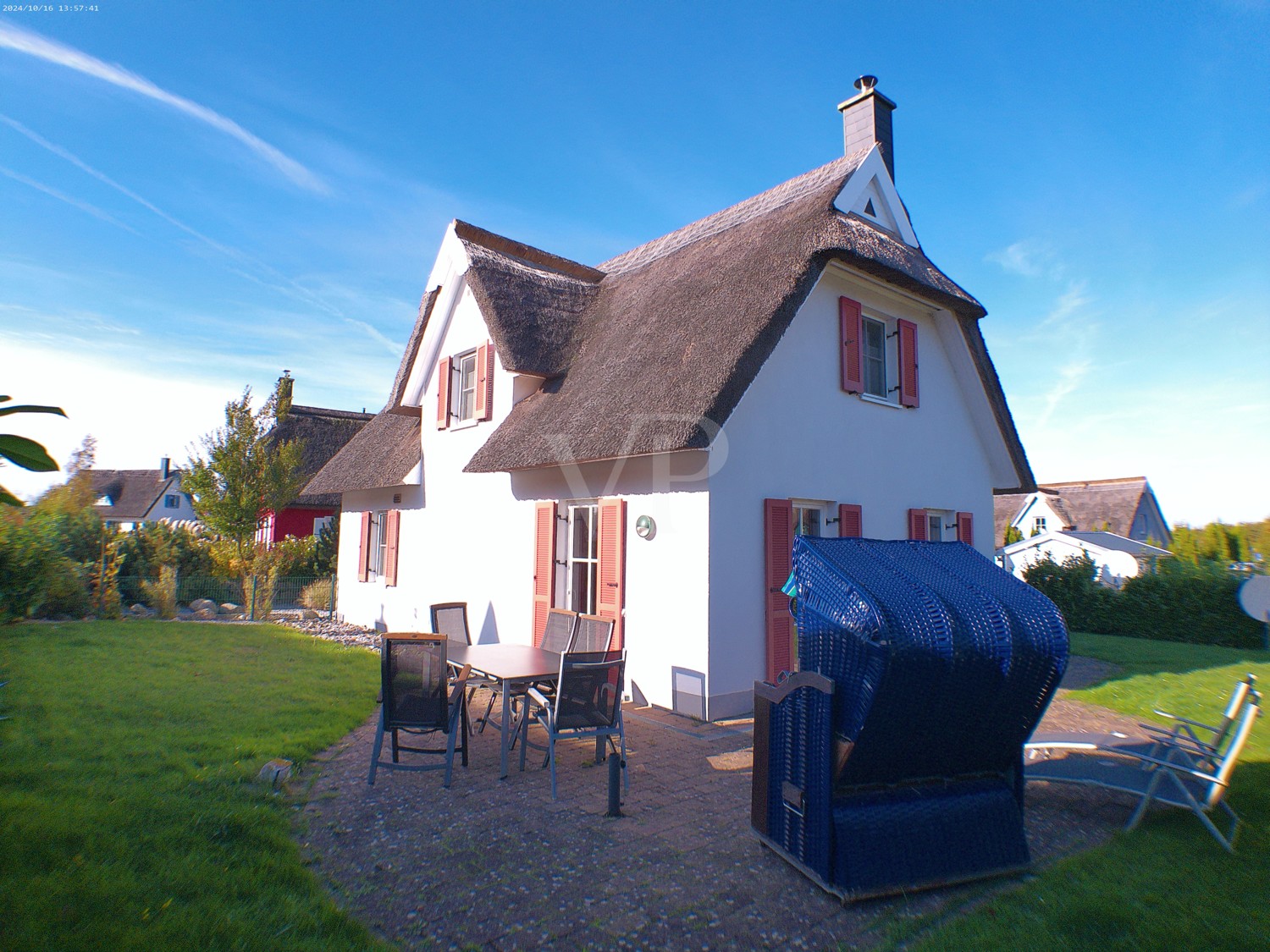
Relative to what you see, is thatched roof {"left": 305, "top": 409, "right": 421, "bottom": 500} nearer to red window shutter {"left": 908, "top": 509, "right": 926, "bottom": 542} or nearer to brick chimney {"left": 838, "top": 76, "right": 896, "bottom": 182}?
red window shutter {"left": 908, "top": 509, "right": 926, "bottom": 542}

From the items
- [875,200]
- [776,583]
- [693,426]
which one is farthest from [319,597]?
[875,200]

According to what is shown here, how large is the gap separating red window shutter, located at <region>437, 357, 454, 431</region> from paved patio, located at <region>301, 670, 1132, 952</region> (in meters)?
6.31

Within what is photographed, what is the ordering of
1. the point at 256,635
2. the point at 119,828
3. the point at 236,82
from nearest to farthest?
the point at 119,828 < the point at 236,82 < the point at 256,635

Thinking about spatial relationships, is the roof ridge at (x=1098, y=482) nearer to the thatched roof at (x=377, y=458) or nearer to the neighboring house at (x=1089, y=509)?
the neighboring house at (x=1089, y=509)

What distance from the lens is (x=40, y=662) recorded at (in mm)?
8406

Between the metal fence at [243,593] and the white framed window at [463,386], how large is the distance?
6.66 m

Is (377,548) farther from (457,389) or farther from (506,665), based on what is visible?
(506,665)

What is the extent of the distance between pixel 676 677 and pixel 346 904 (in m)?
4.15

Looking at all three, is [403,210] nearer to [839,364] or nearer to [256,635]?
[839,364]

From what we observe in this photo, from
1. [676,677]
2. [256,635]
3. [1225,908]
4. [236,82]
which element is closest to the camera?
[1225,908]

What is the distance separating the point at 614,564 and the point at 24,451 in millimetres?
5905

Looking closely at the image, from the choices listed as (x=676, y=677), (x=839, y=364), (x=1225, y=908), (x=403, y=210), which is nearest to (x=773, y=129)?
(x=839, y=364)

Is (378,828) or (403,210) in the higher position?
(403,210)

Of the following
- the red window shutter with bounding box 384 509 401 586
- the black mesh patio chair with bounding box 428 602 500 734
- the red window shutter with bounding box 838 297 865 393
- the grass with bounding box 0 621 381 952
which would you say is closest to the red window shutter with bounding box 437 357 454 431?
the red window shutter with bounding box 384 509 401 586
